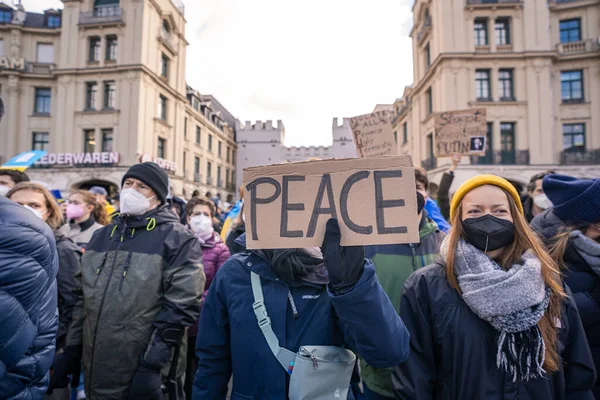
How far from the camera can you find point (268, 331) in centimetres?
163

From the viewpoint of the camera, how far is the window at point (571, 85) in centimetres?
2208

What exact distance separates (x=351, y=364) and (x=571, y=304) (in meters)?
1.23

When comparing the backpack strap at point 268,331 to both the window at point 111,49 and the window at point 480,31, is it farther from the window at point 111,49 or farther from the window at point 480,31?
the window at point 111,49

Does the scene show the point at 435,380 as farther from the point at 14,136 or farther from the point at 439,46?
the point at 14,136

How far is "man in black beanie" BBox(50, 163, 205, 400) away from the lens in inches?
98.0

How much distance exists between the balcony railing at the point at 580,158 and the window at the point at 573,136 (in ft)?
2.62

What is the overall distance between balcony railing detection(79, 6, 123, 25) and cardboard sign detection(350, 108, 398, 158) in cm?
2499

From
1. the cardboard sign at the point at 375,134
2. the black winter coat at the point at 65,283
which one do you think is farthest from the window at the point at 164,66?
the black winter coat at the point at 65,283

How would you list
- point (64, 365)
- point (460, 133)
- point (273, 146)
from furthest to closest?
point (273, 146)
point (460, 133)
point (64, 365)

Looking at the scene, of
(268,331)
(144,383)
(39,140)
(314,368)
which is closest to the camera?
(314,368)

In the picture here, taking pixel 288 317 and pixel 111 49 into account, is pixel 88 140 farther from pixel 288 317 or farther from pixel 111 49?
pixel 288 317

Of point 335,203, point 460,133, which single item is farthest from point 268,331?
point 460,133

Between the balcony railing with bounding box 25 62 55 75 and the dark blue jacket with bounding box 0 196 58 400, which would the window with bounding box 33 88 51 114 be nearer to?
the balcony railing with bounding box 25 62 55 75

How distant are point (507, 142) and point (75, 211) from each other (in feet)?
74.2
